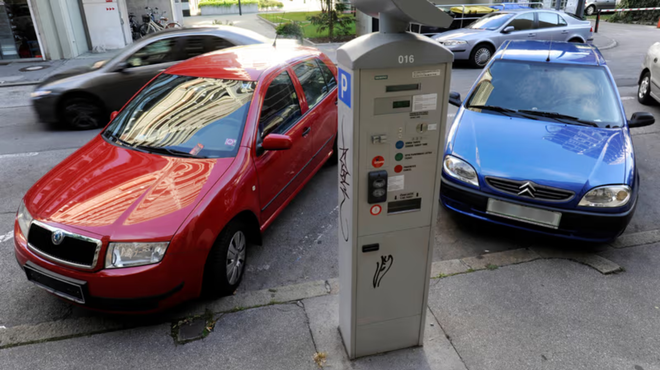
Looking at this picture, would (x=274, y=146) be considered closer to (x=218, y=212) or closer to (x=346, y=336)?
(x=218, y=212)

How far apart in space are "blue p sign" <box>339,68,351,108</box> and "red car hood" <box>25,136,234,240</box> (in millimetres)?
1411

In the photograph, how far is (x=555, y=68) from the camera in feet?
16.8

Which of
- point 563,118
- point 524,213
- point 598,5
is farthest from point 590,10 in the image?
Answer: point 524,213

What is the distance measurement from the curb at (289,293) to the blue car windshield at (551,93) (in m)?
1.32

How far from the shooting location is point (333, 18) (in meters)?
17.0

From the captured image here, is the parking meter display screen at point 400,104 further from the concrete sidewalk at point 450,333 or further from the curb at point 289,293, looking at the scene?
the curb at point 289,293

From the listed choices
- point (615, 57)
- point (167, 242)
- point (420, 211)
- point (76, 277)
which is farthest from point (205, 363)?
point (615, 57)

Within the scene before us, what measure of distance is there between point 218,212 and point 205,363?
3.33ft

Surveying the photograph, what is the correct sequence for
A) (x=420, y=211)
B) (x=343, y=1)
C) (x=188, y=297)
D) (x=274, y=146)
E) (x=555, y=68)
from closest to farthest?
(x=420, y=211) → (x=188, y=297) → (x=274, y=146) → (x=555, y=68) → (x=343, y=1)

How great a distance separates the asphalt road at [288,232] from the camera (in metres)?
3.56

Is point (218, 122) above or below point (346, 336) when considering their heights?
above

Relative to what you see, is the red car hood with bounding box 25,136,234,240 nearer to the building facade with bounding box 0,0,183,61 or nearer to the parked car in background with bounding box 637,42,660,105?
the parked car in background with bounding box 637,42,660,105

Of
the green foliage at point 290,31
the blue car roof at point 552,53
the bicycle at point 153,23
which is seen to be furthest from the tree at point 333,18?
the blue car roof at point 552,53

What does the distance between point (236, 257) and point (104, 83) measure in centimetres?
506
